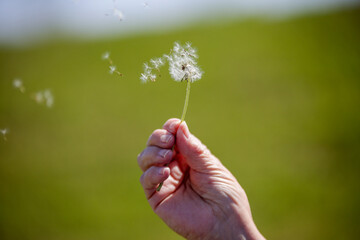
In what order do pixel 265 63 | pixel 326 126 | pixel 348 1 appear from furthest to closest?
pixel 348 1 → pixel 265 63 → pixel 326 126

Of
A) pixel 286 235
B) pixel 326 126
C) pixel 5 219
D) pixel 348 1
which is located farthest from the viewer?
pixel 348 1

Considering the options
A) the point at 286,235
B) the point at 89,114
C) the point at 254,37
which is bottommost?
the point at 286,235

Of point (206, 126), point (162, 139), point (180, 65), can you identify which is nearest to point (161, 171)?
point (162, 139)

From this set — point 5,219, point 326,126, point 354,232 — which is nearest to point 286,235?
point 354,232

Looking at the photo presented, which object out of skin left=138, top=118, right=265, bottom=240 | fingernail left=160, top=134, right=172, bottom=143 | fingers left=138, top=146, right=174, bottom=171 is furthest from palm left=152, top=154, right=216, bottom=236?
fingernail left=160, top=134, right=172, bottom=143

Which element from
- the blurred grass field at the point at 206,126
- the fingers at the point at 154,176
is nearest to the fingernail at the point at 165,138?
the fingers at the point at 154,176

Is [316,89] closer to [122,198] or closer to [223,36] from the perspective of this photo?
[223,36]

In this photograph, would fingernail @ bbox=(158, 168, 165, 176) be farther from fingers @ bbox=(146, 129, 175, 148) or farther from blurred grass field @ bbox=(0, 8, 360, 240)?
blurred grass field @ bbox=(0, 8, 360, 240)
